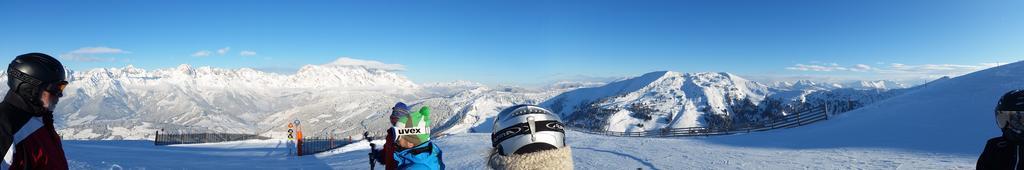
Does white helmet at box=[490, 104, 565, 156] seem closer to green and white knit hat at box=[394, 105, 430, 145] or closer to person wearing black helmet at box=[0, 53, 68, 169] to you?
Result: green and white knit hat at box=[394, 105, 430, 145]

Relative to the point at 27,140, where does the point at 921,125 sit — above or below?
below

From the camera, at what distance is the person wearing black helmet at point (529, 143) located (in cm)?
281

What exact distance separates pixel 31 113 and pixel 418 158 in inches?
90.5

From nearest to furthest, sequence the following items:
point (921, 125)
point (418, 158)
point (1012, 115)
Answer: point (1012, 115)
point (418, 158)
point (921, 125)

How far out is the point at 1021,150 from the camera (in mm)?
2908

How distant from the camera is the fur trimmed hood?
2795 millimetres

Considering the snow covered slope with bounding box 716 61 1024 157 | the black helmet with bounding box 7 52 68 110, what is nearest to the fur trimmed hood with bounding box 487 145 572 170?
the black helmet with bounding box 7 52 68 110

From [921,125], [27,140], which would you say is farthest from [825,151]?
[27,140]

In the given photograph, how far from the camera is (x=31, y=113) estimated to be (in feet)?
8.87

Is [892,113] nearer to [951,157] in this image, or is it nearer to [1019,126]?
[951,157]

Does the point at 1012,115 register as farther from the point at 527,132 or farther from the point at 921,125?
the point at 921,125

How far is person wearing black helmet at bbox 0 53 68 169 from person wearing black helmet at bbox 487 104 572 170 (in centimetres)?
251

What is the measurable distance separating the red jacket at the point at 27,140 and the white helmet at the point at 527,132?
99.8 inches

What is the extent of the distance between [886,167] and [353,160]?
43.1 ft
